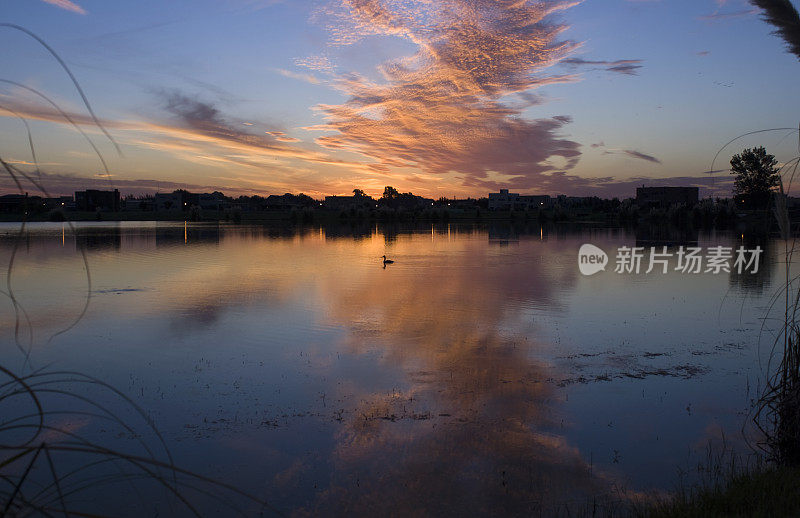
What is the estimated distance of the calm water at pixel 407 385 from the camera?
6.43 m

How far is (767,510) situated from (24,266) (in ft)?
105

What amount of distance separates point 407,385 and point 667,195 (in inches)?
5685

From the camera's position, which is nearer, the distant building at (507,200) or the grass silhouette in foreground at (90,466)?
the grass silhouette in foreground at (90,466)

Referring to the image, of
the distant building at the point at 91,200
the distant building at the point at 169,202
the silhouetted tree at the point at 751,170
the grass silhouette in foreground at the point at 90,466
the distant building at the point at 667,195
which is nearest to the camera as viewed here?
the grass silhouette in foreground at the point at 90,466

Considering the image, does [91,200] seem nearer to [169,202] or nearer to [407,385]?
[169,202]

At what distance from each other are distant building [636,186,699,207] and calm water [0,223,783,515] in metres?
124

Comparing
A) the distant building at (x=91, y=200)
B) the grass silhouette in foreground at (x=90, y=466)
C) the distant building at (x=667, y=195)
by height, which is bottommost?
the grass silhouette in foreground at (x=90, y=466)

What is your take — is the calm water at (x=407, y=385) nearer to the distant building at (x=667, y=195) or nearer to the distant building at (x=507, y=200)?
the distant building at (x=667, y=195)

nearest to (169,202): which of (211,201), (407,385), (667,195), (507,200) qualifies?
(211,201)

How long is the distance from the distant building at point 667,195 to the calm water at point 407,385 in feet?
408

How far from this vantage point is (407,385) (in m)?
9.45

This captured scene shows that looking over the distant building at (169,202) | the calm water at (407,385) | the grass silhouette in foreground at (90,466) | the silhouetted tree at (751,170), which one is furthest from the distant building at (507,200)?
the grass silhouette in foreground at (90,466)

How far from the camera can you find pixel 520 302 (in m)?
17.5

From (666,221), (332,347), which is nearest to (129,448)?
(332,347)
